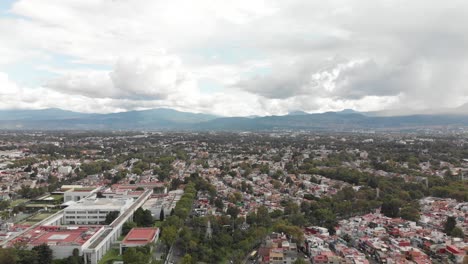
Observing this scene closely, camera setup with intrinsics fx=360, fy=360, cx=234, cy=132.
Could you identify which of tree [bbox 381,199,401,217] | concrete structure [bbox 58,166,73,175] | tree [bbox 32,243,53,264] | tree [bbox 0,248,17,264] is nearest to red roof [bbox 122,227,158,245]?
tree [bbox 32,243,53,264]

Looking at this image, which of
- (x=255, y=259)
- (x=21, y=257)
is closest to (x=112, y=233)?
(x=21, y=257)

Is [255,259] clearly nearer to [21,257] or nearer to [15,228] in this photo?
[21,257]

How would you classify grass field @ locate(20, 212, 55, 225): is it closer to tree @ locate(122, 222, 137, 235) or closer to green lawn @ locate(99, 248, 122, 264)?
tree @ locate(122, 222, 137, 235)

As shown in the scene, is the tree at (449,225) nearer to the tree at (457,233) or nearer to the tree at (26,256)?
the tree at (457,233)

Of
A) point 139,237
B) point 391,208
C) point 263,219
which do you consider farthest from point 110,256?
point 391,208

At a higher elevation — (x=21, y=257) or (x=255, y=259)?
(x=21, y=257)

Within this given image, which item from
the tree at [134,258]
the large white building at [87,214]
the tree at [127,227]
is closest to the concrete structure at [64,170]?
the large white building at [87,214]
